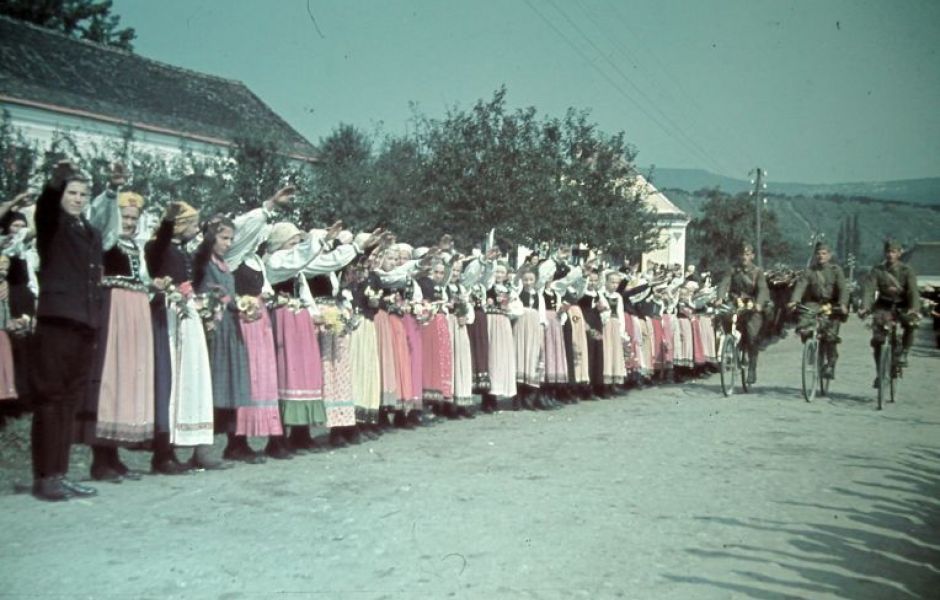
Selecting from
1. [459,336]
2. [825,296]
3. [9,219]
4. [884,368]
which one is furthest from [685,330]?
[9,219]

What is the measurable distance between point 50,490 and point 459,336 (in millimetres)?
6486

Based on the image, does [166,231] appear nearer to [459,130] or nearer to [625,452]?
[625,452]

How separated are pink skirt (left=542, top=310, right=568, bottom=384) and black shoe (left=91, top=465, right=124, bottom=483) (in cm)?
762

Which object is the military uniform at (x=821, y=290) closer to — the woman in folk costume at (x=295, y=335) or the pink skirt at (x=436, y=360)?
the pink skirt at (x=436, y=360)

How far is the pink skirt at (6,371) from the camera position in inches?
392

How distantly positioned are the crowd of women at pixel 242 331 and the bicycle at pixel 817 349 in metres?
3.33

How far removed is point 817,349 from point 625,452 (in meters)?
6.52

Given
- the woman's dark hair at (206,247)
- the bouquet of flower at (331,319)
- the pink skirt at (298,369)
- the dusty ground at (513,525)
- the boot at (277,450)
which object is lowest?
the dusty ground at (513,525)

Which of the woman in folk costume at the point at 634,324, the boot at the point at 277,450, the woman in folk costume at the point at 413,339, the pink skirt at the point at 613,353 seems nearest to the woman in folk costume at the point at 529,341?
the pink skirt at the point at 613,353

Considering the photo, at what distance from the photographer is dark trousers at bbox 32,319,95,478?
690 centimetres

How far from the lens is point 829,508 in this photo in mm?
7164

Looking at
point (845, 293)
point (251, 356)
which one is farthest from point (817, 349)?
point (251, 356)

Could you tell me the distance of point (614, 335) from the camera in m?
16.4

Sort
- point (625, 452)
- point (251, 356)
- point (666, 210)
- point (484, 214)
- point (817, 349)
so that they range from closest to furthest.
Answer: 1. point (251, 356)
2. point (625, 452)
3. point (817, 349)
4. point (484, 214)
5. point (666, 210)
